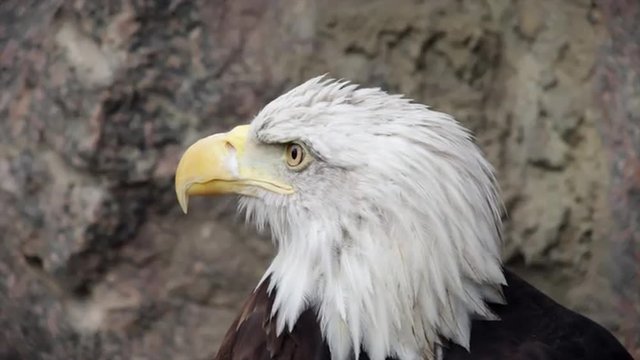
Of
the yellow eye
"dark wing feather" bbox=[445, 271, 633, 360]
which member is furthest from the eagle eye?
"dark wing feather" bbox=[445, 271, 633, 360]

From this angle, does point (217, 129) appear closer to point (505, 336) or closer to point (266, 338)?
point (266, 338)

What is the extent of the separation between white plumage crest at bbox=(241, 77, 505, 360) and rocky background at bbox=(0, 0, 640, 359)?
1295 millimetres

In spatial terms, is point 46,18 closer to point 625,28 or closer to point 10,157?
point 10,157

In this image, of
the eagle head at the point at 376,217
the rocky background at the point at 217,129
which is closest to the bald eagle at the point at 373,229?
the eagle head at the point at 376,217

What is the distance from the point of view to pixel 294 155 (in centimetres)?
327

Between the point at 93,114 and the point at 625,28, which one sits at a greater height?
the point at 625,28

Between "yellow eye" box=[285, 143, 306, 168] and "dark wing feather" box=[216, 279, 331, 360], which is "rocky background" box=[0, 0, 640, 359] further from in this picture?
"yellow eye" box=[285, 143, 306, 168]

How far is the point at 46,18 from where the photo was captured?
4.56 m

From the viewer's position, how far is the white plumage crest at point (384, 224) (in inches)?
122

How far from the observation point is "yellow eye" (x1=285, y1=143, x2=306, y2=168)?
3240 mm

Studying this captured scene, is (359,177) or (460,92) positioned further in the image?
(460,92)

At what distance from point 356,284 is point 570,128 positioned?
1.79m

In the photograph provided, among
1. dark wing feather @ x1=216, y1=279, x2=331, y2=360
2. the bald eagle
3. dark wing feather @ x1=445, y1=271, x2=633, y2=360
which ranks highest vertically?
the bald eagle

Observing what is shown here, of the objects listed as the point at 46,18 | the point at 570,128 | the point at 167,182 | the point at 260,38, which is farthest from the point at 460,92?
the point at 46,18
